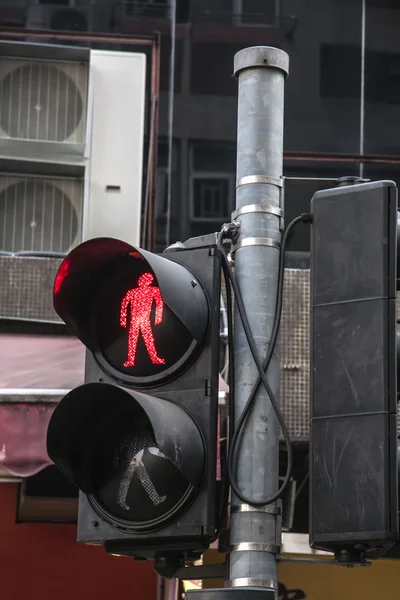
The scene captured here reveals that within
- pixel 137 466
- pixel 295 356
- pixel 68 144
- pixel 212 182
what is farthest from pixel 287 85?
pixel 137 466

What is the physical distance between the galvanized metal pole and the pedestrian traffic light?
11cm

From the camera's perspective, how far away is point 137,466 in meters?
3.79

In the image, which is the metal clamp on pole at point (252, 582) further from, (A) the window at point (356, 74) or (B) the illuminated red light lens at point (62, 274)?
(A) the window at point (356, 74)

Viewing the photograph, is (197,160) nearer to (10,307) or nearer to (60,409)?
(10,307)

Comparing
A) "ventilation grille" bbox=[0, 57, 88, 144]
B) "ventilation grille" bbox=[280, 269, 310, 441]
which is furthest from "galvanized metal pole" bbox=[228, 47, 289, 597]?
"ventilation grille" bbox=[0, 57, 88, 144]

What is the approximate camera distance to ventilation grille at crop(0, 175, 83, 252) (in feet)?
31.3

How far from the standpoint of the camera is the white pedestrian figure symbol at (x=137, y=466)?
12.2 ft

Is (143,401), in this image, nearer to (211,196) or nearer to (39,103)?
(211,196)

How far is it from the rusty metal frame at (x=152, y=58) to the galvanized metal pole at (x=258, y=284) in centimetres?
548

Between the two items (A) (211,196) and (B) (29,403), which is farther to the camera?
(A) (211,196)

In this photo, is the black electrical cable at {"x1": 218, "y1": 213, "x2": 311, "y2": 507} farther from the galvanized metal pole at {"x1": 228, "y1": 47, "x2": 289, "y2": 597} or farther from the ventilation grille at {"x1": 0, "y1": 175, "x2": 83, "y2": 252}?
the ventilation grille at {"x1": 0, "y1": 175, "x2": 83, "y2": 252}

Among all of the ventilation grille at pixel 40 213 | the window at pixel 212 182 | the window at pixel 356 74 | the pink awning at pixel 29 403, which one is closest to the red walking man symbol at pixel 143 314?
the pink awning at pixel 29 403

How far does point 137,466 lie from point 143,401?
330 millimetres

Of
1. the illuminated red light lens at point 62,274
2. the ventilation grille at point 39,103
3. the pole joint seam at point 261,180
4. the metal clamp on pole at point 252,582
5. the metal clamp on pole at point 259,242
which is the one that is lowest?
the metal clamp on pole at point 252,582
